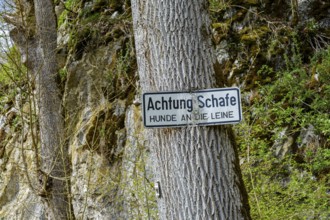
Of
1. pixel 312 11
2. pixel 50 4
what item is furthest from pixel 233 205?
pixel 50 4

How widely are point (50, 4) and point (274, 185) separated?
158 inches

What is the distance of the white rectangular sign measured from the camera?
6.05ft

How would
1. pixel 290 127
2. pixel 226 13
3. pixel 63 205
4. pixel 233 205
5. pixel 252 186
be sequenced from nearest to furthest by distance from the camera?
1. pixel 233 205
2. pixel 252 186
3. pixel 290 127
4. pixel 63 205
5. pixel 226 13

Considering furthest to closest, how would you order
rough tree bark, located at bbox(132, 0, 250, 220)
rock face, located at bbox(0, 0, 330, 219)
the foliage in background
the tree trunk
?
the tree trunk
rock face, located at bbox(0, 0, 330, 219)
the foliage in background
rough tree bark, located at bbox(132, 0, 250, 220)

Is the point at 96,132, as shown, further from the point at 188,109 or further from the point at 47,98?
the point at 188,109

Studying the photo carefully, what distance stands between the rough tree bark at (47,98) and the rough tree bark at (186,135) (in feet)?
8.66

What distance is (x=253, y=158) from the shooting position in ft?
11.0

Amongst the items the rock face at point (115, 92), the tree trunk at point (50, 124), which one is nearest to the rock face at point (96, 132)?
the rock face at point (115, 92)

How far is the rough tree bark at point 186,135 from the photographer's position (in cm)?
179

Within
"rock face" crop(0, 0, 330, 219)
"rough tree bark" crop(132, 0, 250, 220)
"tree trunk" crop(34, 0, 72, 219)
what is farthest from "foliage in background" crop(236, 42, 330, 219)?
"tree trunk" crop(34, 0, 72, 219)

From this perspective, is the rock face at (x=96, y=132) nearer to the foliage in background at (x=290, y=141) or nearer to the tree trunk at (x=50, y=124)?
the tree trunk at (x=50, y=124)

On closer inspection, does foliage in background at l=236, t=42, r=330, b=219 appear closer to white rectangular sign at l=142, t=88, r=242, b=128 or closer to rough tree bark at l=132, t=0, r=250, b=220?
rough tree bark at l=132, t=0, r=250, b=220

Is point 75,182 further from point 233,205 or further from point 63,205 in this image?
point 233,205

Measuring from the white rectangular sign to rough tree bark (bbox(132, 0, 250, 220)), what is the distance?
0.04 metres
